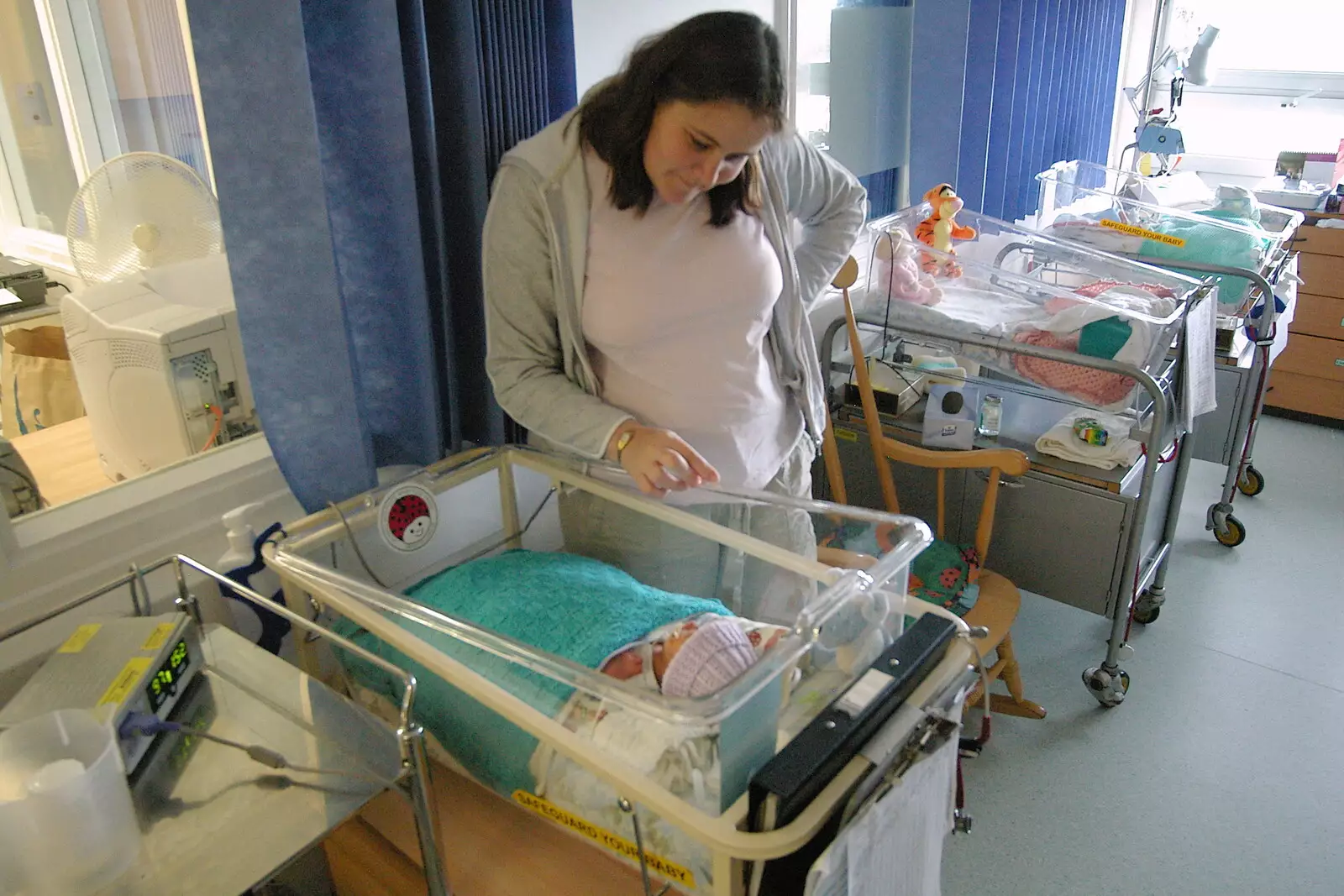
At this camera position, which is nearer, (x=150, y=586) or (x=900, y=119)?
(x=150, y=586)

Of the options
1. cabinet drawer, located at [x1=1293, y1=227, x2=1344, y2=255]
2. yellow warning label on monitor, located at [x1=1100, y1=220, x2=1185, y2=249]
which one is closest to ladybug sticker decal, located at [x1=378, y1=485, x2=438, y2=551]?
yellow warning label on monitor, located at [x1=1100, y1=220, x2=1185, y2=249]

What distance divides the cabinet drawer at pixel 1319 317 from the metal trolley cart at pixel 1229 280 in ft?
1.70

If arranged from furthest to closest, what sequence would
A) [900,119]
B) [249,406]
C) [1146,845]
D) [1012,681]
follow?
1. [900,119]
2. [1012,681]
3. [1146,845]
4. [249,406]

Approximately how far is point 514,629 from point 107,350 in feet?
2.61

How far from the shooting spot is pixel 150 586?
132cm

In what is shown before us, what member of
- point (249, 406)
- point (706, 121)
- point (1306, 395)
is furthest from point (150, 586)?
point (1306, 395)

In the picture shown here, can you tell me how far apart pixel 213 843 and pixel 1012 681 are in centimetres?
167

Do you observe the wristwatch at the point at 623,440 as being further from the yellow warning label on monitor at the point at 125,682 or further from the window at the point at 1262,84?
the window at the point at 1262,84

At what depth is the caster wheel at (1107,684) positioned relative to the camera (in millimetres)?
2170

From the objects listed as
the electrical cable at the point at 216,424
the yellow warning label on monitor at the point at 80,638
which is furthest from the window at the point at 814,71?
the yellow warning label on monitor at the point at 80,638

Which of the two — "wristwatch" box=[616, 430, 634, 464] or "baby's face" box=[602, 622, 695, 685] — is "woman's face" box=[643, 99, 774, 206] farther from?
"baby's face" box=[602, 622, 695, 685]

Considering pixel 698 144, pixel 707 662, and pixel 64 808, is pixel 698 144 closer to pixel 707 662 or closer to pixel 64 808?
pixel 707 662

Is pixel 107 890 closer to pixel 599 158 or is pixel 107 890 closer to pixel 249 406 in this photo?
pixel 249 406

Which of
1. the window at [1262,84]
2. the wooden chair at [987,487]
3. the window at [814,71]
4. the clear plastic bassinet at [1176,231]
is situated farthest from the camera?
the window at [1262,84]
